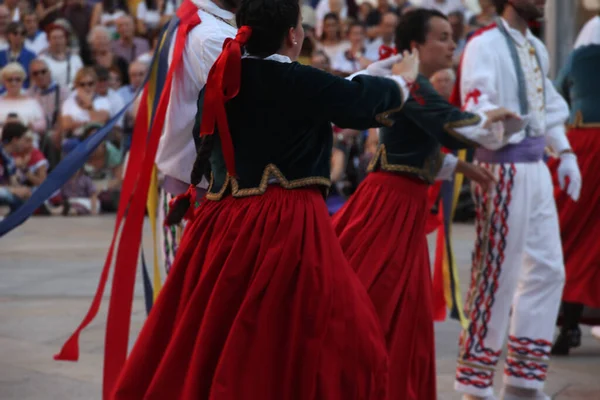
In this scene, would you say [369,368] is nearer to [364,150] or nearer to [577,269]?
[577,269]

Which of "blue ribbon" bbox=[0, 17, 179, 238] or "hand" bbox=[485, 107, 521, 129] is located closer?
"blue ribbon" bbox=[0, 17, 179, 238]

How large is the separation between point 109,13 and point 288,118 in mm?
11790

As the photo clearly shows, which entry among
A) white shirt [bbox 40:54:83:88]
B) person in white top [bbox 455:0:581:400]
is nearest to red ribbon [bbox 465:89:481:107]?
person in white top [bbox 455:0:581:400]

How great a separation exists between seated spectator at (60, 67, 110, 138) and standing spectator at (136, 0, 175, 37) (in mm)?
1897

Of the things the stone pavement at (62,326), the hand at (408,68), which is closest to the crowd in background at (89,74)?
the stone pavement at (62,326)

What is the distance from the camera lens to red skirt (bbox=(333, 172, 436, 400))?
14.4 feet

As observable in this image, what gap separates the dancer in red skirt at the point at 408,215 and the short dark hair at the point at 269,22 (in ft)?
3.97

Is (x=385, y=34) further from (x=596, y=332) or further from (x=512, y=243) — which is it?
(x=512, y=243)

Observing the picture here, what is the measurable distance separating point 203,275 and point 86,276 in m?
5.74

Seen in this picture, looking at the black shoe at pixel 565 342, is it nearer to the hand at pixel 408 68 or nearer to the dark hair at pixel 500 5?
the dark hair at pixel 500 5

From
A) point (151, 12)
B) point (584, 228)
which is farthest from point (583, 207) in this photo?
point (151, 12)

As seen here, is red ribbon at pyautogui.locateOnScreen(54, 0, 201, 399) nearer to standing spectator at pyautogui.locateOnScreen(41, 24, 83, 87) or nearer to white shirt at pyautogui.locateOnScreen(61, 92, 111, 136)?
white shirt at pyautogui.locateOnScreen(61, 92, 111, 136)

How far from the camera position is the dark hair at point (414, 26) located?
16.3 feet

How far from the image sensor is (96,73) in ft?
43.2
